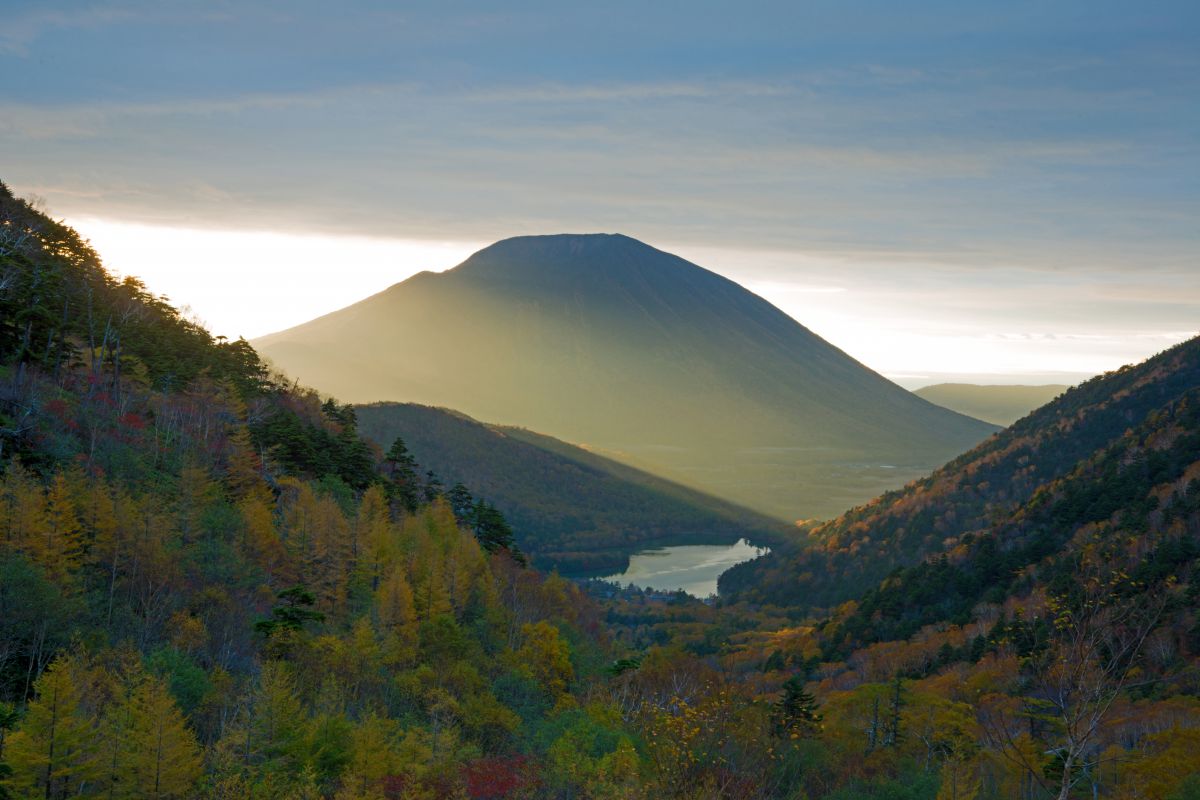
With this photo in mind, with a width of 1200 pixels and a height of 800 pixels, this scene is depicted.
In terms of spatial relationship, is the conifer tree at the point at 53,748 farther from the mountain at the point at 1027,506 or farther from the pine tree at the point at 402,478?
the mountain at the point at 1027,506

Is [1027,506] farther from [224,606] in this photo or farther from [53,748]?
[53,748]

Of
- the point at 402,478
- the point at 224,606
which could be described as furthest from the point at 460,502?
the point at 224,606

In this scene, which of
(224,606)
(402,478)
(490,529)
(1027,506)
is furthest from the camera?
(1027,506)

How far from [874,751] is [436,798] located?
77.1 feet

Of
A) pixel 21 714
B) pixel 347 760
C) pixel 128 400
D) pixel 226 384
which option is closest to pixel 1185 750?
pixel 347 760

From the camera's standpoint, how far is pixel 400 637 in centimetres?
4606

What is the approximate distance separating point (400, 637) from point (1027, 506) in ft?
289

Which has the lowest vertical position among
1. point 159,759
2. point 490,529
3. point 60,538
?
point 490,529

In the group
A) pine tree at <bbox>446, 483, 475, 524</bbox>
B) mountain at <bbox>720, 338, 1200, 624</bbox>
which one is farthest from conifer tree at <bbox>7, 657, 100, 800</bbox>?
mountain at <bbox>720, 338, 1200, 624</bbox>

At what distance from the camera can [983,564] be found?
9812 centimetres

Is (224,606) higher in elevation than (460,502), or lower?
lower

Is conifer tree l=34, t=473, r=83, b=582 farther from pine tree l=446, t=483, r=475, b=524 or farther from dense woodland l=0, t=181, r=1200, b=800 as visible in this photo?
pine tree l=446, t=483, r=475, b=524

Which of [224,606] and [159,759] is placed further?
[224,606]

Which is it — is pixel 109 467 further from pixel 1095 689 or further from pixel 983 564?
pixel 983 564
